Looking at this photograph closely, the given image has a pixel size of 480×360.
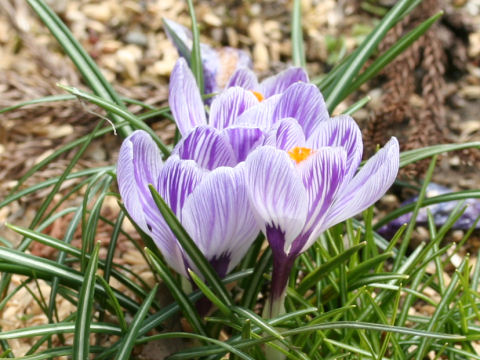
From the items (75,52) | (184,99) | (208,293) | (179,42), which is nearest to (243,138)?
(184,99)

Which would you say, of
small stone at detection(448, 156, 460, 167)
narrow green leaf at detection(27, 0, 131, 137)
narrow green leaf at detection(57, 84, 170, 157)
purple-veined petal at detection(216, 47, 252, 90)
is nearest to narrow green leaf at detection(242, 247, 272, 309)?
narrow green leaf at detection(57, 84, 170, 157)

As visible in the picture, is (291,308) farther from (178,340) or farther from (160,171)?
(160,171)

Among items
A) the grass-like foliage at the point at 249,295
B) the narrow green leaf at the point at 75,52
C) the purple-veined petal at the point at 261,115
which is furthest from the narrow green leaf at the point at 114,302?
the narrow green leaf at the point at 75,52

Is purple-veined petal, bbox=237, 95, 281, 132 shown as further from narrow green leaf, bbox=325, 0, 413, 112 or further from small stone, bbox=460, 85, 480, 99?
small stone, bbox=460, 85, 480, 99

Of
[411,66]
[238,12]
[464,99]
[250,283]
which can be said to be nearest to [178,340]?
[250,283]

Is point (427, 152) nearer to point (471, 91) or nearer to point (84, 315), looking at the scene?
point (84, 315)
